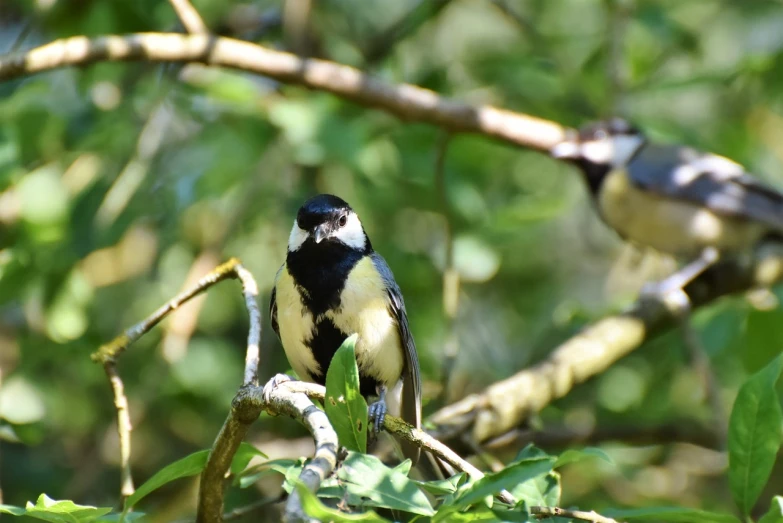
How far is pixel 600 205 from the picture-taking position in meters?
5.07

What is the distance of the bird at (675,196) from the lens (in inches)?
187

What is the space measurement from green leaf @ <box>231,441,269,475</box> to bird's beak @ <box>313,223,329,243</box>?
93 centimetres

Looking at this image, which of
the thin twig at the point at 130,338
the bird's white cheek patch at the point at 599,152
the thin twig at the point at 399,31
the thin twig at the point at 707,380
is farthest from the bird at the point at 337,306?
the bird's white cheek patch at the point at 599,152

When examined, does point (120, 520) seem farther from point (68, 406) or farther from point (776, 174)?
point (776, 174)

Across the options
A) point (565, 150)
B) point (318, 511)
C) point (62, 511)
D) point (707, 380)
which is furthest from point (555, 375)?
point (318, 511)

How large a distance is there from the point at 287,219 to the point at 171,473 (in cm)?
264

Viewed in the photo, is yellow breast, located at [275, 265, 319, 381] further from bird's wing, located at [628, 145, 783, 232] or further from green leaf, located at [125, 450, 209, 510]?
bird's wing, located at [628, 145, 783, 232]

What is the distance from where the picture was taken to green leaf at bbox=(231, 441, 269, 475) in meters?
1.97

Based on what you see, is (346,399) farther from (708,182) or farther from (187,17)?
(708,182)

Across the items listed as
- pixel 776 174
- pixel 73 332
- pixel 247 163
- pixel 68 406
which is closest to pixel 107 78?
pixel 247 163

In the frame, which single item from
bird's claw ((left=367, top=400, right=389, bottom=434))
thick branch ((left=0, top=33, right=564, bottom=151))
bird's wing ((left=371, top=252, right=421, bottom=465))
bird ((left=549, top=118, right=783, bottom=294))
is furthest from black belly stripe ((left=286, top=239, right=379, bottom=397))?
bird ((left=549, top=118, right=783, bottom=294))

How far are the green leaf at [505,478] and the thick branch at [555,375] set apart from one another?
4.97ft

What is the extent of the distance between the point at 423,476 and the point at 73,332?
162 cm

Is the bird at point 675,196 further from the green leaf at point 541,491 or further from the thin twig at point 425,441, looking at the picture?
the green leaf at point 541,491
